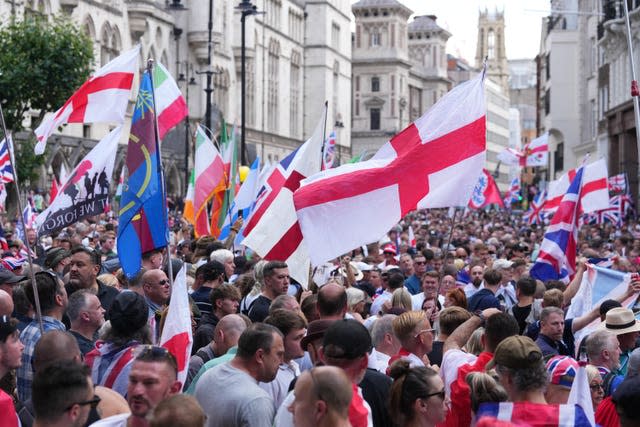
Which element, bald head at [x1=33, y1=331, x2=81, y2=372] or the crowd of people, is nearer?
the crowd of people

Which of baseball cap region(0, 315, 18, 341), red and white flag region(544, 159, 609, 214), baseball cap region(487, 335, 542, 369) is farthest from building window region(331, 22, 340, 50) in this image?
baseball cap region(487, 335, 542, 369)

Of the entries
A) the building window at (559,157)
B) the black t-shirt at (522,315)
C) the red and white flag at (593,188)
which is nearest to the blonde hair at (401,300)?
the black t-shirt at (522,315)

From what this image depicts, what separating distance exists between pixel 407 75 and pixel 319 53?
117 ft

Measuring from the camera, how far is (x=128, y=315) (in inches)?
288


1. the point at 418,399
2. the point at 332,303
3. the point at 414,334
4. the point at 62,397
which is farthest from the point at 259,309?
the point at 62,397

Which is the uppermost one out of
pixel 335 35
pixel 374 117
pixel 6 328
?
pixel 335 35

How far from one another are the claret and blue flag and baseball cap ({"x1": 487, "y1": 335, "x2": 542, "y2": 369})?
13.4ft

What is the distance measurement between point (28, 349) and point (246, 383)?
6.46ft

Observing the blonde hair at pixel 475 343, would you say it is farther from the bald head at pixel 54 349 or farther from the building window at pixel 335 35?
the building window at pixel 335 35

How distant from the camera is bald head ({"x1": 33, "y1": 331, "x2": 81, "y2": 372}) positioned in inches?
257

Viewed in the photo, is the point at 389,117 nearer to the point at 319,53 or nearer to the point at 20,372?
the point at 319,53

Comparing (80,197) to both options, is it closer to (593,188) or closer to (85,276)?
(85,276)

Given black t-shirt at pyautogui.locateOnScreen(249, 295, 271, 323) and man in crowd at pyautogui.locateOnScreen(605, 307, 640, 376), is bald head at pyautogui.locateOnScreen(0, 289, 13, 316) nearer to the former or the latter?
black t-shirt at pyautogui.locateOnScreen(249, 295, 271, 323)

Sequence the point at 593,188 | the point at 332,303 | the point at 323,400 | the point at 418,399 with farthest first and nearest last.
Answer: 1. the point at 593,188
2. the point at 332,303
3. the point at 418,399
4. the point at 323,400
